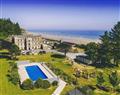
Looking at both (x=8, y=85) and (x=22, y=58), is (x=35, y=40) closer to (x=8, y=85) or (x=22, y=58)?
(x=22, y=58)

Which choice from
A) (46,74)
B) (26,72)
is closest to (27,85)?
(46,74)

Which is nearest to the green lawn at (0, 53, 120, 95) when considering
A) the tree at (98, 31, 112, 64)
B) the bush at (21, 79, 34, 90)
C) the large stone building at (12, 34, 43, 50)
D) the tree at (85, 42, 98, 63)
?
the bush at (21, 79, 34, 90)

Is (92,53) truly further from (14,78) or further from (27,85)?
(27,85)

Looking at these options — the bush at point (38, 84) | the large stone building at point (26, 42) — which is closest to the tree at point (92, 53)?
the large stone building at point (26, 42)

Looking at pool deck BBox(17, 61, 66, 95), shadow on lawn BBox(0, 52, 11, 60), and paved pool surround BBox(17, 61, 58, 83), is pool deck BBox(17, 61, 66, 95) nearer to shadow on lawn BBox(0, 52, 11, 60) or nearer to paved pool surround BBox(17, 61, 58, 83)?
paved pool surround BBox(17, 61, 58, 83)

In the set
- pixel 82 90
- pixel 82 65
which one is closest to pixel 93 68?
pixel 82 65

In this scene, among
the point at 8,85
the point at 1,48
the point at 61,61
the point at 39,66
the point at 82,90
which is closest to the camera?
the point at 82,90
